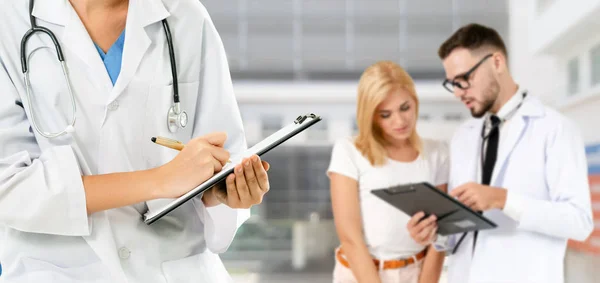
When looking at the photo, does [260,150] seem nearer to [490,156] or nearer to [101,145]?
[101,145]

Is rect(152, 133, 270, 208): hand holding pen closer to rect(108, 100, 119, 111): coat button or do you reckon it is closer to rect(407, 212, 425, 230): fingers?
rect(108, 100, 119, 111): coat button

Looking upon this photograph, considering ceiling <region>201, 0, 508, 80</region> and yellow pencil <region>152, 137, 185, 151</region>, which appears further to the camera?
ceiling <region>201, 0, 508, 80</region>

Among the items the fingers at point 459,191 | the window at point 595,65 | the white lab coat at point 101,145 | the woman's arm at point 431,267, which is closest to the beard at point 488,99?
the fingers at point 459,191

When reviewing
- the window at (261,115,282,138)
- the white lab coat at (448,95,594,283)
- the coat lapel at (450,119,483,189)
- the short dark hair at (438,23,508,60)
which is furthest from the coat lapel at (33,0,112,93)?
the window at (261,115,282,138)

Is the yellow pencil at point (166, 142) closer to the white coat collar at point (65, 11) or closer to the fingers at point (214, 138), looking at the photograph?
the fingers at point (214, 138)

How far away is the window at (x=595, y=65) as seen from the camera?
4020mm

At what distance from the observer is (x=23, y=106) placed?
922 mm

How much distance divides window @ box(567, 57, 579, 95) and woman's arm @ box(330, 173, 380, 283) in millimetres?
3077

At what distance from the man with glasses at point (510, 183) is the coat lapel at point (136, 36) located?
1190mm

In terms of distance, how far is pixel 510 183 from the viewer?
6.48 ft

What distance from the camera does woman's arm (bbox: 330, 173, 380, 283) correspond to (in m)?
1.93

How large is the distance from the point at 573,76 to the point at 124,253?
4469mm

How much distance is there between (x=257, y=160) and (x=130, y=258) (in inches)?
10.3

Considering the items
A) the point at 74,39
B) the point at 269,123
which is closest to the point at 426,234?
the point at 74,39
